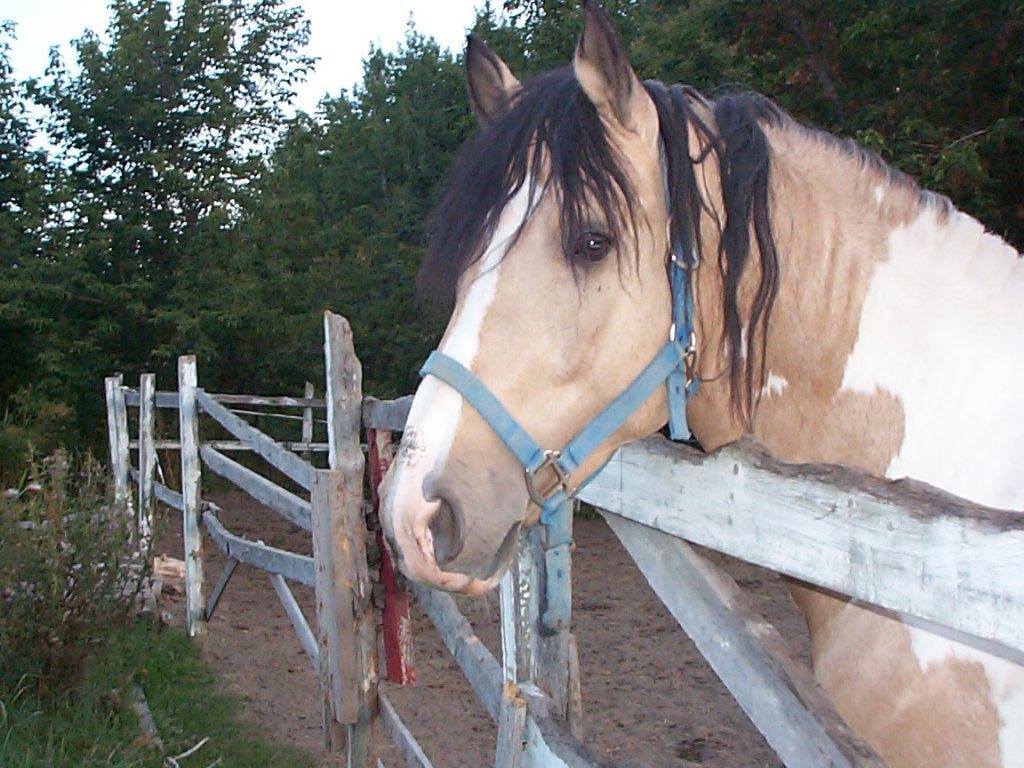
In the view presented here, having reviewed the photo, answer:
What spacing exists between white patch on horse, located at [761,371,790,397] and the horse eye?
1.56 ft

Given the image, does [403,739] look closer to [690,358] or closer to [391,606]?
[391,606]

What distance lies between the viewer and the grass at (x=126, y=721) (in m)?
3.47

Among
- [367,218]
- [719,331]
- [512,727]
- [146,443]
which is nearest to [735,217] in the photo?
[719,331]

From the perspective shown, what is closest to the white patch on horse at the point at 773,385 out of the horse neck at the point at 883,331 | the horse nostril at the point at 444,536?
the horse neck at the point at 883,331

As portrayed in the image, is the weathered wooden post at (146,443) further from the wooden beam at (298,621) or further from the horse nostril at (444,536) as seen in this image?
the horse nostril at (444,536)

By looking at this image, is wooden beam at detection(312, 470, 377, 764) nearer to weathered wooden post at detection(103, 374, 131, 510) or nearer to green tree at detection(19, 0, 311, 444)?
weathered wooden post at detection(103, 374, 131, 510)

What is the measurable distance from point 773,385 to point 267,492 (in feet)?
10.8

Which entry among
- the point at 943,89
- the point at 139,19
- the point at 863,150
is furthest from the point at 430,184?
the point at 863,150

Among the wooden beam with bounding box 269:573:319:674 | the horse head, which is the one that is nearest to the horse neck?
the horse head

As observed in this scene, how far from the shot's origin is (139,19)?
14891 millimetres

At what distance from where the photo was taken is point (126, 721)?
13.0 feet

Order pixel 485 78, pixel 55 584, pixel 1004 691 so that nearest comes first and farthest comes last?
pixel 1004 691, pixel 485 78, pixel 55 584

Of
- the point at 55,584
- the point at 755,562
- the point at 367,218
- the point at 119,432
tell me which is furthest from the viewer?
the point at 367,218

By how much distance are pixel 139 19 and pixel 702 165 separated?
15490mm
